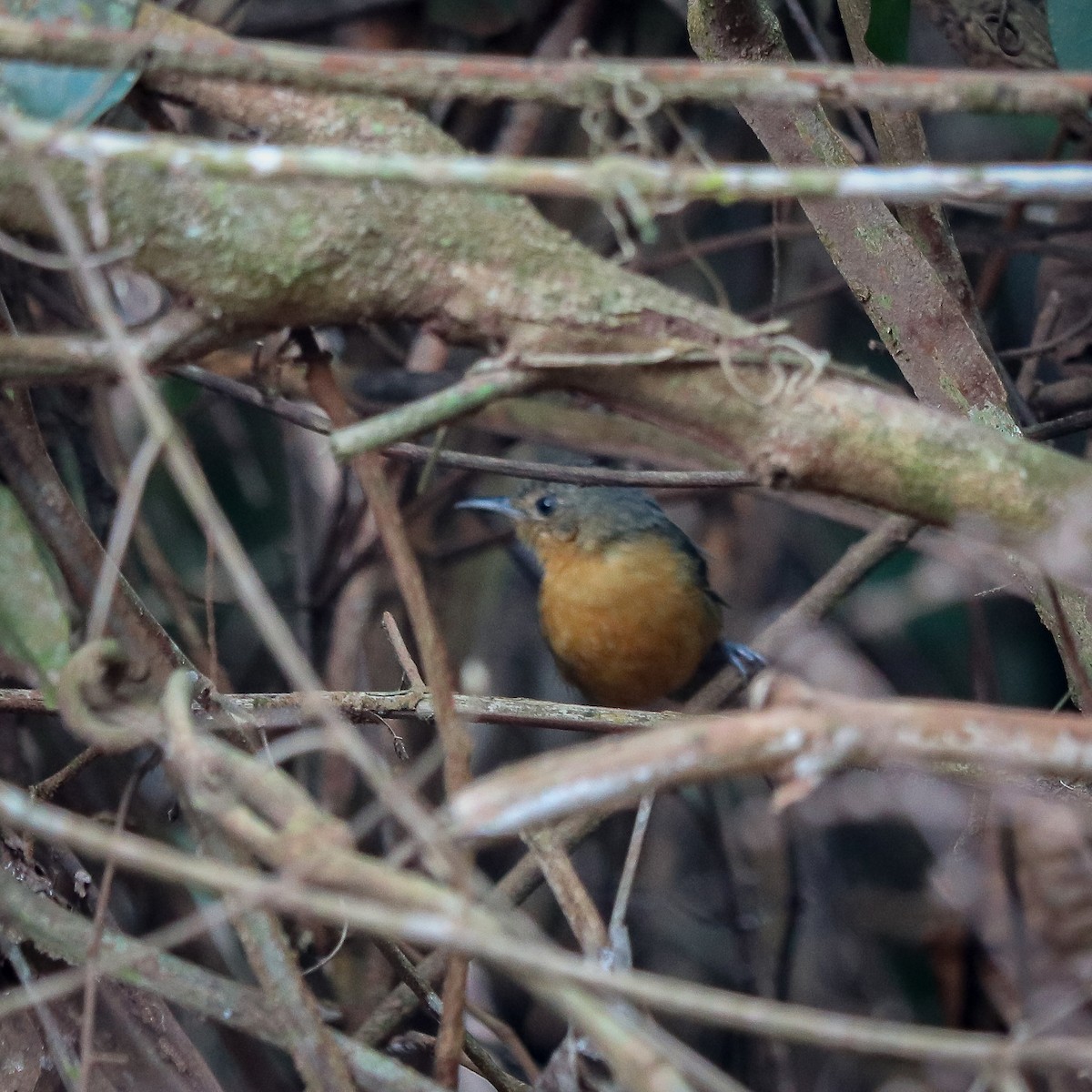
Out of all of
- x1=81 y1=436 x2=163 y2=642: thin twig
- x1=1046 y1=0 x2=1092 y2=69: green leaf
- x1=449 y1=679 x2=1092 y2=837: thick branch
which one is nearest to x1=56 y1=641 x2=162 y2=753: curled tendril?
x1=81 y1=436 x2=163 y2=642: thin twig

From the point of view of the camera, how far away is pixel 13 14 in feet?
4.21

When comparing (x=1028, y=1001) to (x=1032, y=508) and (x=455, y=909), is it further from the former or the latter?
(x=455, y=909)

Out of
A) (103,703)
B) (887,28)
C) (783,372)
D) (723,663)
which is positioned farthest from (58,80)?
(723,663)

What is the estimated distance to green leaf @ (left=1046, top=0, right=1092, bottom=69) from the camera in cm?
196

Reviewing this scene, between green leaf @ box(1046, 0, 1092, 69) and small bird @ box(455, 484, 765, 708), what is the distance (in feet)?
5.26

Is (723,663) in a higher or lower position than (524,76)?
lower

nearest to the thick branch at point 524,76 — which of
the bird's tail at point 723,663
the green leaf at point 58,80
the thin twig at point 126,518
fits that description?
the green leaf at point 58,80

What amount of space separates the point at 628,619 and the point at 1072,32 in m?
1.77

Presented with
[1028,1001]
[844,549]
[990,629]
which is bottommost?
[1028,1001]

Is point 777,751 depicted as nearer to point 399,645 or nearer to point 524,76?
point 524,76

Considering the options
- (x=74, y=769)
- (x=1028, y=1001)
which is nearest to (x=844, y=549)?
(x=1028, y=1001)

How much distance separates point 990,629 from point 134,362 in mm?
3033

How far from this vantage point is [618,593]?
337cm

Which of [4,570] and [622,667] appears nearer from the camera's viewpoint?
[4,570]
